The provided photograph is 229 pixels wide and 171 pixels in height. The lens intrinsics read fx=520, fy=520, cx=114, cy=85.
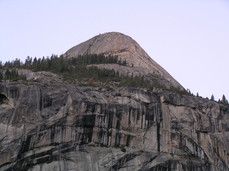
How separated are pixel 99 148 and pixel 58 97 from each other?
9216 millimetres

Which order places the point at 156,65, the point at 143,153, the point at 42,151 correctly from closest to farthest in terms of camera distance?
the point at 42,151 → the point at 143,153 → the point at 156,65

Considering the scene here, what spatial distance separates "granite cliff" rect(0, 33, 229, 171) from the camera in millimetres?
69438

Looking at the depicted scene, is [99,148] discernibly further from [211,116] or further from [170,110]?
[211,116]

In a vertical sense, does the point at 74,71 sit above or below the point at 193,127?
above

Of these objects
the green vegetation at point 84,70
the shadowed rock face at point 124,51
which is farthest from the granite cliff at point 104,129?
the shadowed rock face at point 124,51

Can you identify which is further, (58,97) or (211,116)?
(211,116)

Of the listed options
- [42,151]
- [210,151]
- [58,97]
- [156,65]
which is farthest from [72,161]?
[156,65]

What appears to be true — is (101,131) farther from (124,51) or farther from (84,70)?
(124,51)

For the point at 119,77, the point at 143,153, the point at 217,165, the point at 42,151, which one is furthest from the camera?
the point at 119,77

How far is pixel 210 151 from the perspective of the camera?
267 ft

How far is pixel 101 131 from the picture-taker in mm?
73562

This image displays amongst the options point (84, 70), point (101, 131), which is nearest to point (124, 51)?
point (84, 70)

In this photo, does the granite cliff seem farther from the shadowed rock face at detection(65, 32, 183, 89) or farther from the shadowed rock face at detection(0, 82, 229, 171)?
the shadowed rock face at detection(65, 32, 183, 89)

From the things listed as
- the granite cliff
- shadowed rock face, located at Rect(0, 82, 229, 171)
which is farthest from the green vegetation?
shadowed rock face, located at Rect(0, 82, 229, 171)
